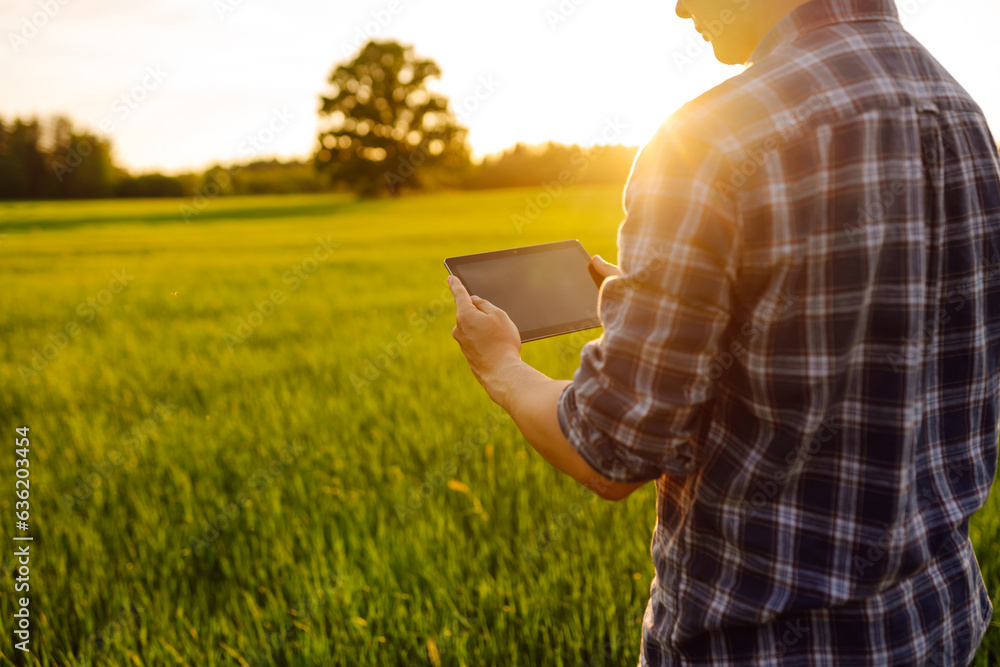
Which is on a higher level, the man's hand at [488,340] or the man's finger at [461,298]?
the man's finger at [461,298]

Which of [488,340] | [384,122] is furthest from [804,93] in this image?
[384,122]

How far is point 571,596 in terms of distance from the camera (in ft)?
7.73

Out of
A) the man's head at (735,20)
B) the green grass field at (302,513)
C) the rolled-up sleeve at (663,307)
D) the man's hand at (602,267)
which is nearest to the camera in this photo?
the rolled-up sleeve at (663,307)

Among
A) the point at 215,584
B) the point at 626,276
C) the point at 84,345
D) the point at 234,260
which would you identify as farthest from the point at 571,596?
the point at 234,260

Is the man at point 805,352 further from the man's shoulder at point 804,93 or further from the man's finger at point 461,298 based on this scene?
the man's finger at point 461,298

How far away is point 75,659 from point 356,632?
3.19ft

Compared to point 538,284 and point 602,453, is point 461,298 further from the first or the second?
point 602,453

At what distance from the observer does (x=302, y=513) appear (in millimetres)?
3053

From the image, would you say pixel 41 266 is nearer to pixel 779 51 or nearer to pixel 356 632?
pixel 356 632

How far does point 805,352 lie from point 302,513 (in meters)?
2.70

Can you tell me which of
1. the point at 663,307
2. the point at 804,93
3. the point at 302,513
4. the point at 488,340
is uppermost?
the point at 804,93

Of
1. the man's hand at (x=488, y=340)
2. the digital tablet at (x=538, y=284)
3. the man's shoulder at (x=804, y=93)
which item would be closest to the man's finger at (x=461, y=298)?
the man's hand at (x=488, y=340)

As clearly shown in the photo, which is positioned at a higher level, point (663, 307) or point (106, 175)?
point (106, 175)

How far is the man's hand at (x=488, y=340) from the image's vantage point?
1.25 meters
